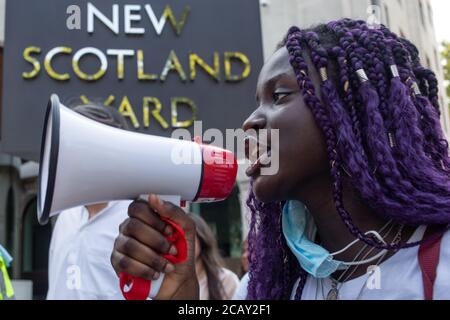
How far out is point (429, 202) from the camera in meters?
1.15

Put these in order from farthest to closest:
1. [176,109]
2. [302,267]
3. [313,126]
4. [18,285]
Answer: [18,285]
[176,109]
[302,267]
[313,126]

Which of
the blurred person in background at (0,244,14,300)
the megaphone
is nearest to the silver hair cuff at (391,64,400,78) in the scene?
the megaphone

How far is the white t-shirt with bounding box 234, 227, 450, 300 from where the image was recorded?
108 centimetres

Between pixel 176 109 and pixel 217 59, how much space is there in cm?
86

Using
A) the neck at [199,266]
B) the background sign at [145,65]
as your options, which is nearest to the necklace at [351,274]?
the neck at [199,266]

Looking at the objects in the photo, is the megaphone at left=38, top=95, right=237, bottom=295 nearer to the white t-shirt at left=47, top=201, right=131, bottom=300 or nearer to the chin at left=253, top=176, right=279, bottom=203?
the chin at left=253, top=176, right=279, bottom=203

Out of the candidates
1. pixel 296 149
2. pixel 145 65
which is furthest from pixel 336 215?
pixel 145 65

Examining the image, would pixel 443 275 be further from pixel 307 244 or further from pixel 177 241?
pixel 177 241

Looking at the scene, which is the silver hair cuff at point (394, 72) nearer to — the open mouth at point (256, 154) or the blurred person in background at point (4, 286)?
the open mouth at point (256, 154)

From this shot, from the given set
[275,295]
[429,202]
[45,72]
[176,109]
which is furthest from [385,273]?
[176,109]

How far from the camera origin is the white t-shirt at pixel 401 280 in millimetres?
1084

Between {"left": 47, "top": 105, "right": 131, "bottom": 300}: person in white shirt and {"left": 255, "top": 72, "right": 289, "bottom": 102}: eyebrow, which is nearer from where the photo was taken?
{"left": 255, "top": 72, "right": 289, "bottom": 102}: eyebrow

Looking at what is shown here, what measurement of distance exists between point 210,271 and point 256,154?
2589 millimetres

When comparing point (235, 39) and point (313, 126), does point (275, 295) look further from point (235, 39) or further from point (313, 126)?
point (235, 39)
